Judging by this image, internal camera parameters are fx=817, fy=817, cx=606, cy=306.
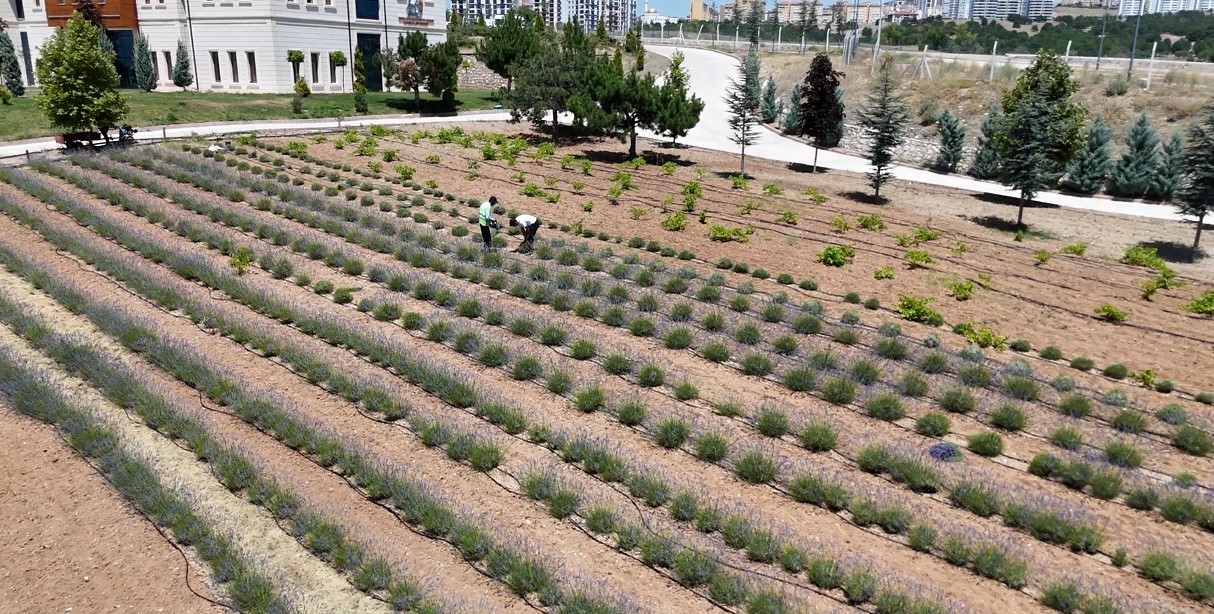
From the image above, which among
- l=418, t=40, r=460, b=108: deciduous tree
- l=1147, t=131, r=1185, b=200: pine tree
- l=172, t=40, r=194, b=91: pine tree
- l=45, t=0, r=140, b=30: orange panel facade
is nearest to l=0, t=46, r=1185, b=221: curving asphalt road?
l=1147, t=131, r=1185, b=200: pine tree

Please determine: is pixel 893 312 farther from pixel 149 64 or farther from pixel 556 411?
pixel 149 64

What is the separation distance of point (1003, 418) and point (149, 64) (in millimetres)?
52418

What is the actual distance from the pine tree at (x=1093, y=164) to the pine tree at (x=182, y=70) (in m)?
47.0

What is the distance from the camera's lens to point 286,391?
1148cm

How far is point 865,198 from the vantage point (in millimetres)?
29016

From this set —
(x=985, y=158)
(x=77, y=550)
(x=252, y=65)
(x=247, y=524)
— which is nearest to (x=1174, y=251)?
(x=985, y=158)

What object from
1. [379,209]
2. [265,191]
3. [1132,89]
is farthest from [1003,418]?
[1132,89]

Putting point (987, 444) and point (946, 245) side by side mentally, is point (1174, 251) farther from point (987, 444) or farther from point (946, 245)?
point (987, 444)

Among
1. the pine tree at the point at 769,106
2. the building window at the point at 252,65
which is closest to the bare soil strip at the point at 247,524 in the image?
the pine tree at the point at 769,106

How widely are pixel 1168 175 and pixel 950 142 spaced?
27.1 feet

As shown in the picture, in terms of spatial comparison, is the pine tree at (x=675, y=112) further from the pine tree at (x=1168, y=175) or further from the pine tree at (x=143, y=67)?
the pine tree at (x=143, y=67)

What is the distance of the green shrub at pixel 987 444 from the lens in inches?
401

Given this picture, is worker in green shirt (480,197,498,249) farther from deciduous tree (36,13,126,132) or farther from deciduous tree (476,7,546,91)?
deciduous tree (476,7,546,91)

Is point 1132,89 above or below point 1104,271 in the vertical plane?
above
